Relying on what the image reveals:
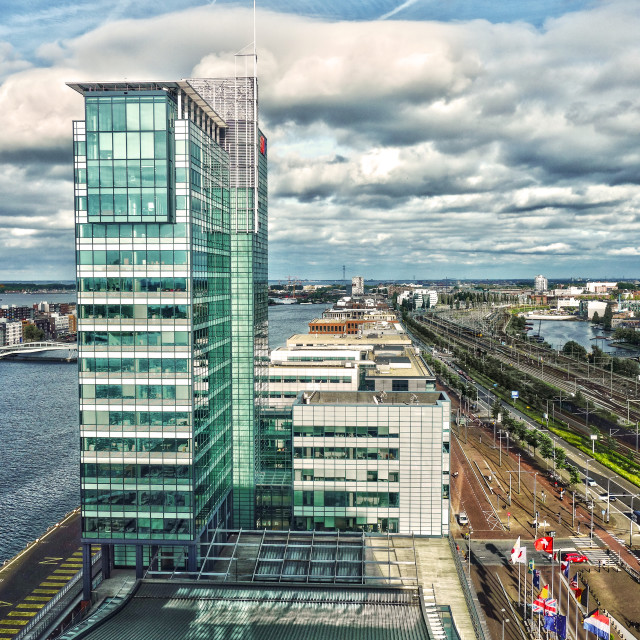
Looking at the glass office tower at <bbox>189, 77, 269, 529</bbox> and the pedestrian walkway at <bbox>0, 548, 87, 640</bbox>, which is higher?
the glass office tower at <bbox>189, 77, 269, 529</bbox>

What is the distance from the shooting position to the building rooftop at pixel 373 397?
69625mm

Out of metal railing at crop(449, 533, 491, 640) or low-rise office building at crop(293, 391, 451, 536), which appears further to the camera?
low-rise office building at crop(293, 391, 451, 536)

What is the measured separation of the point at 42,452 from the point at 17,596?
54264 mm

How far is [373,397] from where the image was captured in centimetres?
7281

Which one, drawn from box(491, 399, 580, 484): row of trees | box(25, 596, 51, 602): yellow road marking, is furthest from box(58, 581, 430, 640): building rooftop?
box(491, 399, 580, 484): row of trees

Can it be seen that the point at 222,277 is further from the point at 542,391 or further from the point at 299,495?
the point at 542,391

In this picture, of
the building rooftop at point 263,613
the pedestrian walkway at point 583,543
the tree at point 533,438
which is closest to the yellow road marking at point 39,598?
the building rooftop at point 263,613

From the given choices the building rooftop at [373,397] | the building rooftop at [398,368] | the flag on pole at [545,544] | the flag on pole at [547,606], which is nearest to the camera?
the flag on pole at [547,606]

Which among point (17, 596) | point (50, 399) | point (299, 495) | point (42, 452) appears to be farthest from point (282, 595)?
point (50, 399)

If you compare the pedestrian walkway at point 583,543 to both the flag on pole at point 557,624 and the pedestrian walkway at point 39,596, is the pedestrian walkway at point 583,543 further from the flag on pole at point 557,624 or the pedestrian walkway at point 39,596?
the pedestrian walkway at point 39,596

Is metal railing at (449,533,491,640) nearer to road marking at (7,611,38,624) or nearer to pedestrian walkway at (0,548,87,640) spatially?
pedestrian walkway at (0,548,87,640)

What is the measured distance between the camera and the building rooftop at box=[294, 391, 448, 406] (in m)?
69.6

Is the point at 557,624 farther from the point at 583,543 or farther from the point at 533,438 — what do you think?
the point at 533,438

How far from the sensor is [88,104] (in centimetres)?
5150
